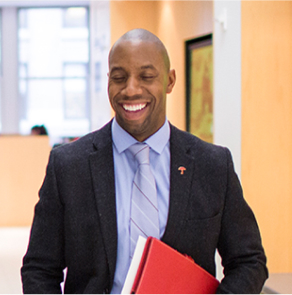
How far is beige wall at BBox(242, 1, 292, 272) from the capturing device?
3.67m

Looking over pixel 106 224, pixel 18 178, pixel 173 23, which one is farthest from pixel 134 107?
pixel 173 23

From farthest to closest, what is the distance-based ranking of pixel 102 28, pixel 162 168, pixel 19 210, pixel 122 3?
pixel 102 28, pixel 122 3, pixel 19 210, pixel 162 168

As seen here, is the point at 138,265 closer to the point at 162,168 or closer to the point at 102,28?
the point at 162,168

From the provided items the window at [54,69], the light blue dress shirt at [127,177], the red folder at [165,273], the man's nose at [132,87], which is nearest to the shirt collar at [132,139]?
the light blue dress shirt at [127,177]

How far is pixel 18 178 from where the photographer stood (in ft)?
25.1

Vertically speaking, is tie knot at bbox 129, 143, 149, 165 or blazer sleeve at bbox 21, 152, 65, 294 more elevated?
tie knot at bbox 129, 143, 149, 165

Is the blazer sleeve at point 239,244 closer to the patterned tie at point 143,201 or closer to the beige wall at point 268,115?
the patterned tie at point 143,201

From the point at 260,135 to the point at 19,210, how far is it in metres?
5.02

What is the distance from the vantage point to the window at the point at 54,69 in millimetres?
13992

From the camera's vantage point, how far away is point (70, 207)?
1.23m

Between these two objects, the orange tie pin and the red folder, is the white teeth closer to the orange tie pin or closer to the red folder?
the orange tie pin

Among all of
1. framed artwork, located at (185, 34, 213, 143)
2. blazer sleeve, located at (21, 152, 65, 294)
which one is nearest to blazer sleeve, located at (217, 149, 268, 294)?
blazer sleeve, located at (21, 152, 65, 294)

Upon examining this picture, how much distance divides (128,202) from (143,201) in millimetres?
47

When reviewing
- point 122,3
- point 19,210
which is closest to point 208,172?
point 19,210
